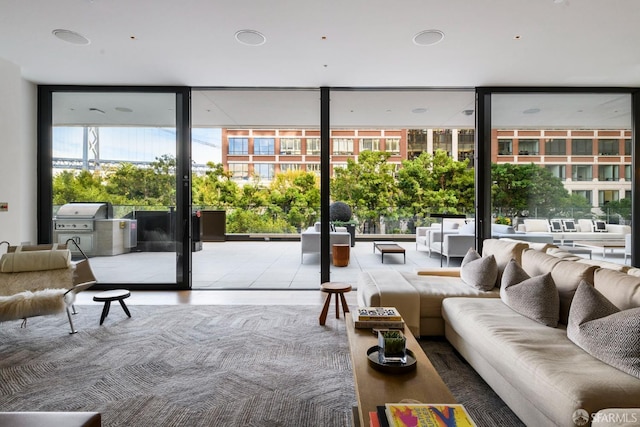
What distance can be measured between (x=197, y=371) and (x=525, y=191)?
4.79 metres

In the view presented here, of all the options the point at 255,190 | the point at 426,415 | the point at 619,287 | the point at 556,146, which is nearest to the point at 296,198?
the point at 255,190

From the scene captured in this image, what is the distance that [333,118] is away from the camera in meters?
6.64

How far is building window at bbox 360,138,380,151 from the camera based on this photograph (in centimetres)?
868

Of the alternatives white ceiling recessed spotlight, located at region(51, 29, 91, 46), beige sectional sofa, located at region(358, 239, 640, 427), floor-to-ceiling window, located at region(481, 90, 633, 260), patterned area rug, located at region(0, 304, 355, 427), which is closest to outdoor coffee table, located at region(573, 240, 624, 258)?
floor-to-ceiling window, located at region(481, 90, 633, 260)

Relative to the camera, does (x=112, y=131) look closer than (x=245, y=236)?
Yes

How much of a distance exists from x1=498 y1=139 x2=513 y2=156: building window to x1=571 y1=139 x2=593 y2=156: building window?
34.2 inches

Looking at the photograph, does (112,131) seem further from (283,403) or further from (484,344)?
(484,344)

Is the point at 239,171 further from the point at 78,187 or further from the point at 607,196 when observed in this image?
the point at 607,196

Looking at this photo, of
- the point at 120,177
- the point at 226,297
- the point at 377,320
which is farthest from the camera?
the point at 120,177

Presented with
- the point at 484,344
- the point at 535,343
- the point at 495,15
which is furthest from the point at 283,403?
the point at 495,15

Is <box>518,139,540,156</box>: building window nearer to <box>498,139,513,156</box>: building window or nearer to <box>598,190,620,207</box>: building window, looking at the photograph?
<box>498,139,513,156</box>: building window

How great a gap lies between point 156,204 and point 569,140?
597 cm

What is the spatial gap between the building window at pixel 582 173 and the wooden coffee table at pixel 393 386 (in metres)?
4.47

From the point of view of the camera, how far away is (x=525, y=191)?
5.02 meters
